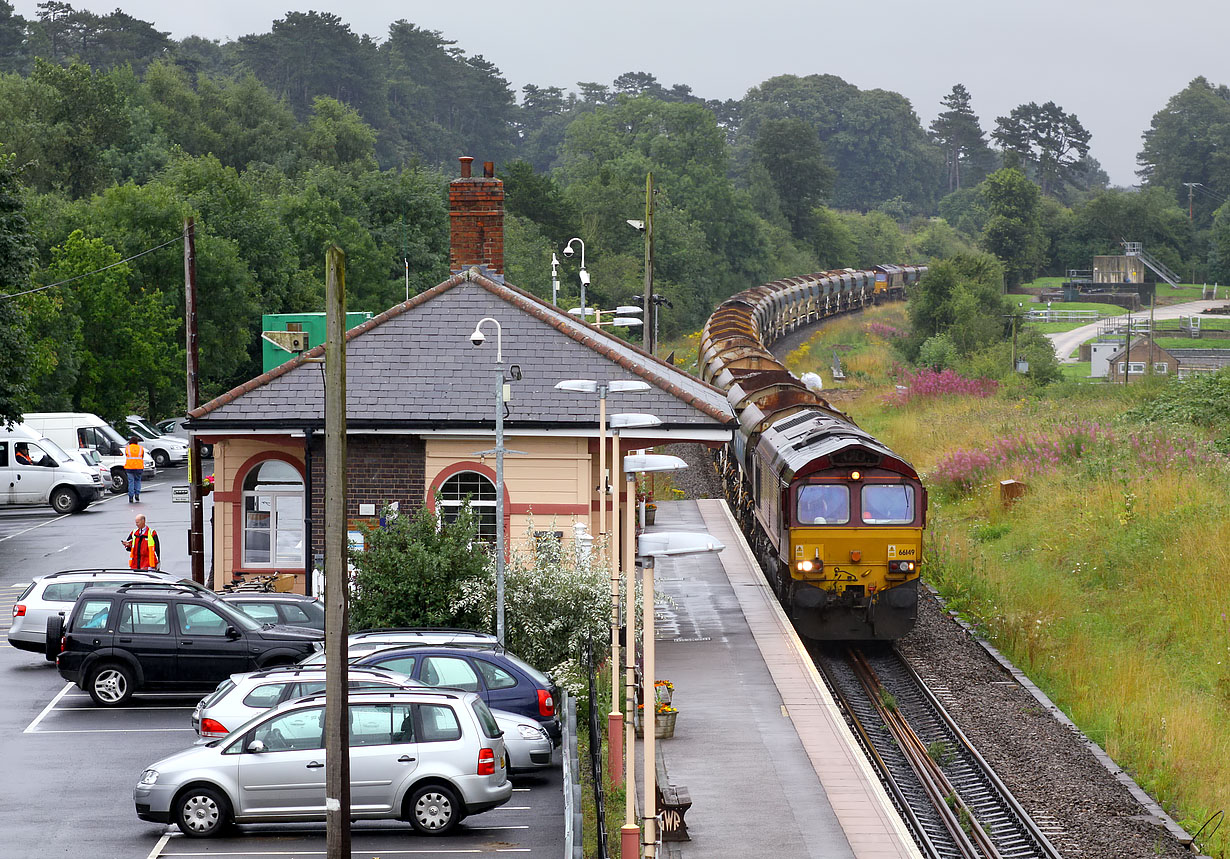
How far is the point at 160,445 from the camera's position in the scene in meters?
47.8

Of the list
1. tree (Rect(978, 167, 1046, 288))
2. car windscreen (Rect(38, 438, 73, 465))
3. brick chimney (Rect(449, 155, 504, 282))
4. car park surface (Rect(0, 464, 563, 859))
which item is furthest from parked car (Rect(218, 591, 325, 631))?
tree (Rect(978, 167, 1046, 288))

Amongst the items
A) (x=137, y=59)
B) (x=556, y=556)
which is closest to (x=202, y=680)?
(x=556, y=556)

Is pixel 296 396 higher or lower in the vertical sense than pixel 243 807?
higher

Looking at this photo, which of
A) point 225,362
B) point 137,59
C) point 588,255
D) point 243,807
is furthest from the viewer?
point 137,59

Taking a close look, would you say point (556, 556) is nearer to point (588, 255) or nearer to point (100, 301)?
point (100, 301)

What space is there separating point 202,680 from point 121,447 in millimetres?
26483

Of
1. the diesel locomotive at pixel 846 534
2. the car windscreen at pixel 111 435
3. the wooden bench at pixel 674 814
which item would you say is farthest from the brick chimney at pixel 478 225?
the car windscreen at pixel 111 435

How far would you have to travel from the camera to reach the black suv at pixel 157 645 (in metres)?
19.0

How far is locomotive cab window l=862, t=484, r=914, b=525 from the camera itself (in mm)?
22328

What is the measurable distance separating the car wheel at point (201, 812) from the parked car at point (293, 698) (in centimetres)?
112

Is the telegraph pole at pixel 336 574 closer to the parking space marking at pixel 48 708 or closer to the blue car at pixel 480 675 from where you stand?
the blue car at pixel 480 675

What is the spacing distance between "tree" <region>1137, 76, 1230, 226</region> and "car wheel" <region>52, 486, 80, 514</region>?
401 feet

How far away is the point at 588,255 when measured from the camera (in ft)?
269

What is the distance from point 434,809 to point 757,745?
4.46 metres
